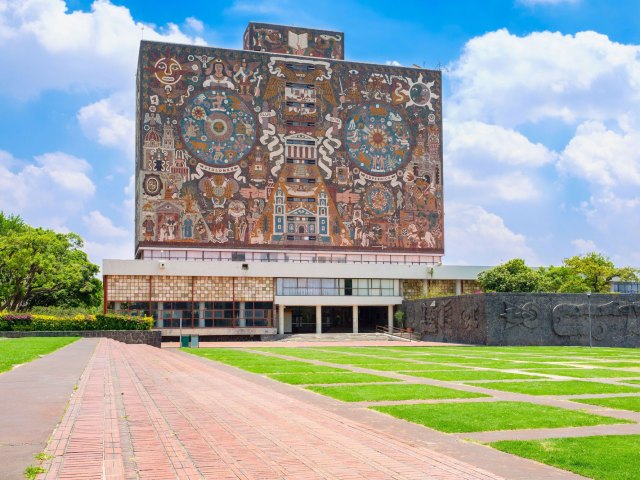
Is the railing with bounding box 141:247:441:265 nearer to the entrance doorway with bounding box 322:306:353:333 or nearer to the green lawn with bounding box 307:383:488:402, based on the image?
the entrance doorway with bounding box 322:306:353:333

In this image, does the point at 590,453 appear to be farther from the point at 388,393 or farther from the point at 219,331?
the point at 219,331

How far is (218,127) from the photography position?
214ft

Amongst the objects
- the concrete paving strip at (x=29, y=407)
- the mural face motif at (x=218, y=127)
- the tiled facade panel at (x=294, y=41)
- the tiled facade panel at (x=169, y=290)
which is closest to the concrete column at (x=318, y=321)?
the tiled facade panel at (x=169, y=290)

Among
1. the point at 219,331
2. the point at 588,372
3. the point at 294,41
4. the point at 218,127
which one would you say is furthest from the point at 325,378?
the point at 294,41

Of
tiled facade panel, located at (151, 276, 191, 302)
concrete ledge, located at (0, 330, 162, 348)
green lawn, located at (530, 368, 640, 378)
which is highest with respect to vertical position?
tiled facade panel, located at (151, 276, 191, 302)

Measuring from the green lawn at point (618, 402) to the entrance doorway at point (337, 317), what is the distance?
52373mm

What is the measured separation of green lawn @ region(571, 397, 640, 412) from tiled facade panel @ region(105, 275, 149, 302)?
46.8 metres

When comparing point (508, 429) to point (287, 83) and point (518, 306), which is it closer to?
point (518, 306)

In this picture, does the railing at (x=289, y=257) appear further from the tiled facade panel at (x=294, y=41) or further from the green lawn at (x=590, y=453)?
the green lawn at (x=590, y=453)

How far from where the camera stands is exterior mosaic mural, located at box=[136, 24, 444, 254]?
63562 mm

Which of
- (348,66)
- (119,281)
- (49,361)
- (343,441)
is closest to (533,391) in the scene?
(343,441)

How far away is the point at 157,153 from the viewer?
208ft

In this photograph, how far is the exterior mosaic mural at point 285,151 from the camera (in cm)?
6356

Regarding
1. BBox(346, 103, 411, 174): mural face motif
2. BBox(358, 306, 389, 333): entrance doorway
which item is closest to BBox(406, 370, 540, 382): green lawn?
BBox(358, 306, 389, 333): entrance doorway
